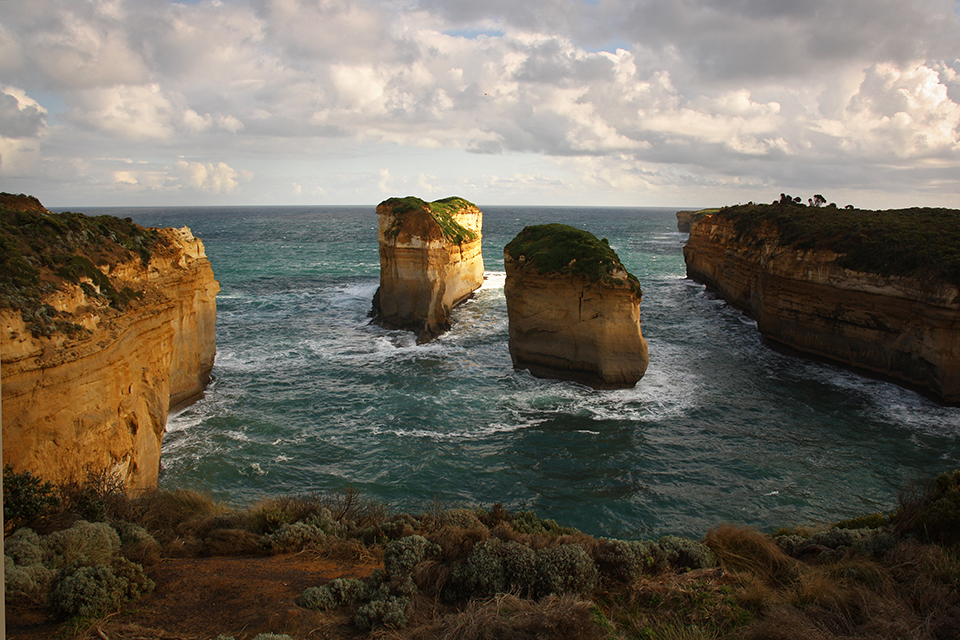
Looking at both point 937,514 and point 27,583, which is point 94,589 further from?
point 937,514

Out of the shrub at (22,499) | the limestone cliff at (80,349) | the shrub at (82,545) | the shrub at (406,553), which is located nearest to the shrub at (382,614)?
the shrub at (406,553)

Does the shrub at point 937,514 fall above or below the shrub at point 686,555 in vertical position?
above

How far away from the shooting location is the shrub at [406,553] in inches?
283

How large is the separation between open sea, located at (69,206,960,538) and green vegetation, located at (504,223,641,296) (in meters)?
4.45

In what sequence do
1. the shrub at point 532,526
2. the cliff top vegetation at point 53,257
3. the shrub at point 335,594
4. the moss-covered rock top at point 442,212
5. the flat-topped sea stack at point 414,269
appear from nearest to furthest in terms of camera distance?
1. the shrub at point 335,594
2. the shrub at point 532,526
3. the cliff top vegetation at point 53,257
4. the flat-topped sea stack at point 414,269
5. the moss-covered rock top at point 442,212

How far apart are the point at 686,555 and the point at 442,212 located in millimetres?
29862

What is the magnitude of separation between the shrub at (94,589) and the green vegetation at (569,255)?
1704 cm

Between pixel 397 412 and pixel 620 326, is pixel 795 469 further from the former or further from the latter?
pixel 397 412

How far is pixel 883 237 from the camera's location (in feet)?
74.7

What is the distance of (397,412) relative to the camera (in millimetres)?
19125

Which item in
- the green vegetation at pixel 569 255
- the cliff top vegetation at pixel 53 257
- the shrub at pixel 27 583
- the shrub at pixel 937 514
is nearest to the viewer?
the shrub at pixel 27 583

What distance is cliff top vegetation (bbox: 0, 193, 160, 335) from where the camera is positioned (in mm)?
9695

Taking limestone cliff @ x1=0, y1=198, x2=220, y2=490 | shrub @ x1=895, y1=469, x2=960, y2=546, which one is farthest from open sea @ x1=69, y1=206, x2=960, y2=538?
shrub @ x1=895, y1=469, x2=960, y2=546

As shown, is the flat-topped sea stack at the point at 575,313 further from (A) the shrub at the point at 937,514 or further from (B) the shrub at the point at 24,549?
(B) the shrub at the point at 24,549
